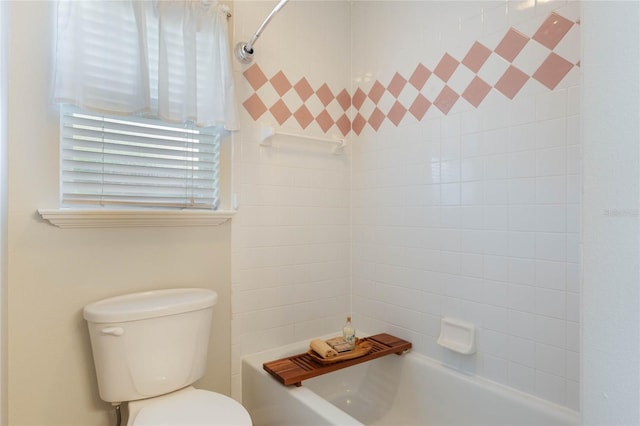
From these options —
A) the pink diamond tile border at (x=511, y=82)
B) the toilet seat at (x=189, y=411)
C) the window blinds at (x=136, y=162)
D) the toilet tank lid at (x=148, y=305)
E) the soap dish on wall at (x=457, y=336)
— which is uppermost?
the pink diamond tile border at (x=511, y=82)

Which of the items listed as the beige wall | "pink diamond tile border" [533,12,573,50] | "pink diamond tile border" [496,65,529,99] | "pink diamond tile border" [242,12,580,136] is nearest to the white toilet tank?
the beige wall

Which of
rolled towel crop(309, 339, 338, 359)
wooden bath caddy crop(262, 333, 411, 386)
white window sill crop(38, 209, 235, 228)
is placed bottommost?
wooden bath caddy crop(262, 333, 411, 386)

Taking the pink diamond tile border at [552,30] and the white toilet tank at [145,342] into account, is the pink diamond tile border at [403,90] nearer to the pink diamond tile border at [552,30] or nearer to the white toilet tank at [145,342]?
the pink diamond tile border at [552,30]

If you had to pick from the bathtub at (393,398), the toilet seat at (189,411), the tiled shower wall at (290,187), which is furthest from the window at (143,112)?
the bathtub at (393,398)

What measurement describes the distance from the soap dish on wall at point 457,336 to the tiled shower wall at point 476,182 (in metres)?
0.03

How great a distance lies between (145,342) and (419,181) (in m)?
1.39

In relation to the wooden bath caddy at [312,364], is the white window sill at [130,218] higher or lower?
higher

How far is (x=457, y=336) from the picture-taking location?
1709 mm

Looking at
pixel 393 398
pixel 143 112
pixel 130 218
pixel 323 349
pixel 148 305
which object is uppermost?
pixel 143 112

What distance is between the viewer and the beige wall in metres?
1.34

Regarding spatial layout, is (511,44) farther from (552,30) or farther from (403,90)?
(403,90)

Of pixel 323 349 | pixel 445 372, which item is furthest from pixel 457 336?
pixel 323 349

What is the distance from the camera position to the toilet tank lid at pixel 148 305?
1351 millimetres

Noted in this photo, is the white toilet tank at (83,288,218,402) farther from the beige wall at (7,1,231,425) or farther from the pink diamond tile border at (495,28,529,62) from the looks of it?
the pink diamond tile border at (495,28,529,62)
